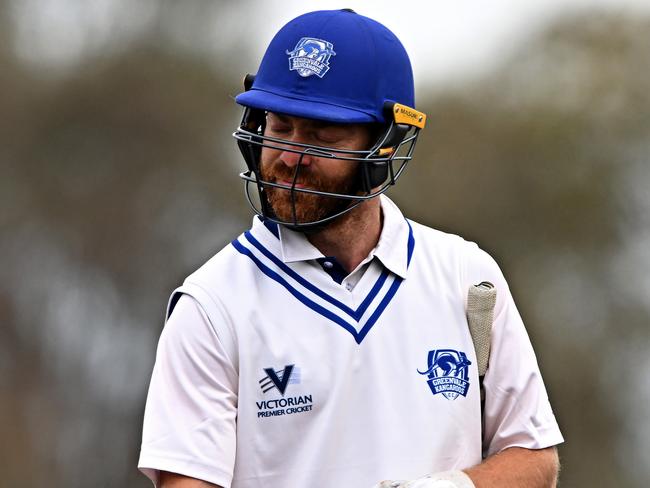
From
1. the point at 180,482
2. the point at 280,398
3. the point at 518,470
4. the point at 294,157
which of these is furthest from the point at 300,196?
the point at 518,470

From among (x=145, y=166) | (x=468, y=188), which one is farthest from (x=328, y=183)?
(x=145, y=166)

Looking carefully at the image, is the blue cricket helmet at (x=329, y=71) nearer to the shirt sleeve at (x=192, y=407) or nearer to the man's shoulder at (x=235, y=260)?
the man's shoulder at (x=235, y=260)

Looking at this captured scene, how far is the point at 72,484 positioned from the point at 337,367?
5.47m

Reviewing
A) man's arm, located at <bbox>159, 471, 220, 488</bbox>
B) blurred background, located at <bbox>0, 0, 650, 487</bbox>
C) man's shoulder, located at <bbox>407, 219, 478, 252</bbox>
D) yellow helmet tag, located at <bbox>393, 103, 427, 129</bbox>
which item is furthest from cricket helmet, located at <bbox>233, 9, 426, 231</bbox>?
blurred background, located at <bbox>0, 0, 650, 487</bbox>

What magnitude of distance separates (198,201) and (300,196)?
5.43m

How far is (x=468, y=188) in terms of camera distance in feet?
24.9

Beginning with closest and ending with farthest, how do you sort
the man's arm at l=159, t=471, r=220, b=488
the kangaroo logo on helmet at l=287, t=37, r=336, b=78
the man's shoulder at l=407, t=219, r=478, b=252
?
1. the man's arm at l=159, t=471, r=220, b=488
2. the kangaroo logo on helmet at l=287, t=37, r=336, b=78
3. the man's shoulder at l=407, t=219, r=478, b=252

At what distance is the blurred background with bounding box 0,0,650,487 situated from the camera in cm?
755

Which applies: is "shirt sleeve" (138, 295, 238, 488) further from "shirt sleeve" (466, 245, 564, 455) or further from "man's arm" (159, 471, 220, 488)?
"shirt sleeve" (466, 245, 564, 455)

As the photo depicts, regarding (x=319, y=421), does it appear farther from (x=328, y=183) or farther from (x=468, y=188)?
(x=468, y=188)

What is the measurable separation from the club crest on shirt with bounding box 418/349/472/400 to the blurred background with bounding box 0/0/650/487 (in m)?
4.69

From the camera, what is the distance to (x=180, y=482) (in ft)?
8.03

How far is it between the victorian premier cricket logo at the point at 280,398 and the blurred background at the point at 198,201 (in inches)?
191

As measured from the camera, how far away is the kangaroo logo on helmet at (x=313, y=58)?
2.67 meters
